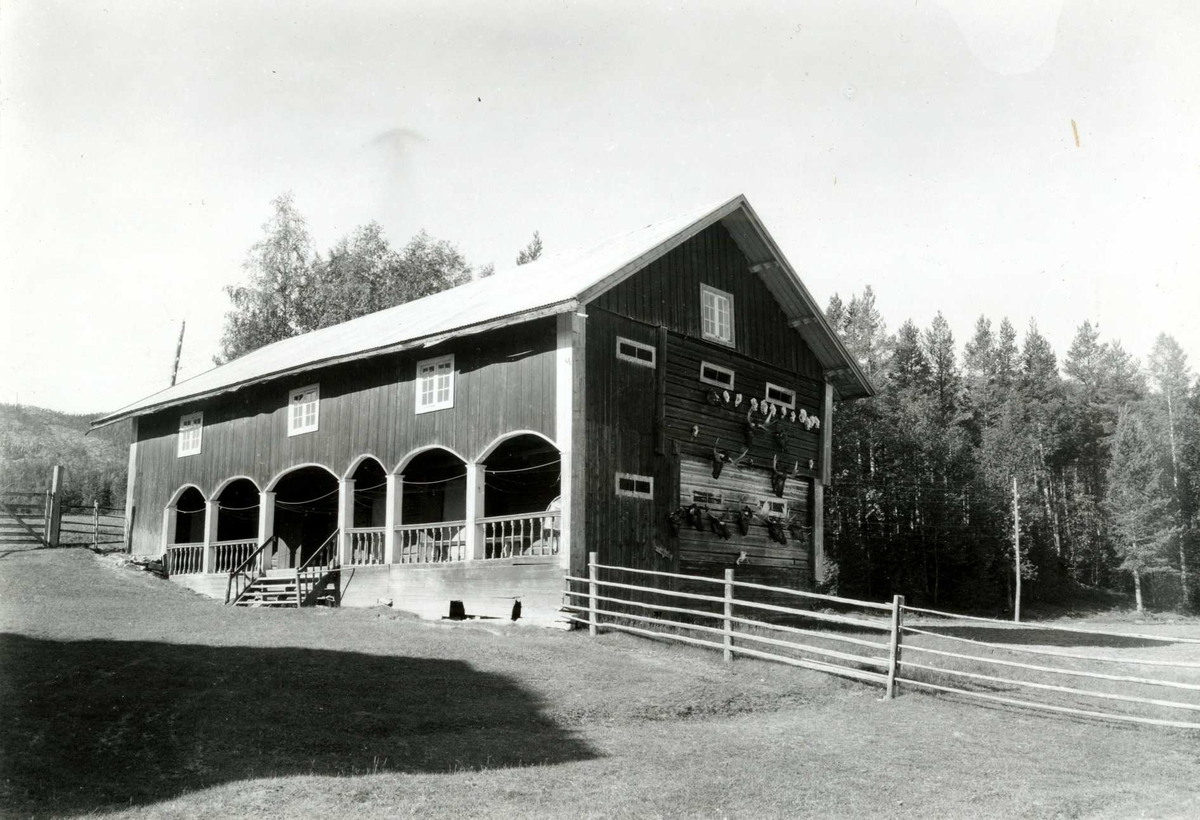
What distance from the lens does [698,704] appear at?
43.1 ft

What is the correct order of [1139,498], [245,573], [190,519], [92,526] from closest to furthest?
[245,573]
[190,519]
[92,526]
[1139,498]

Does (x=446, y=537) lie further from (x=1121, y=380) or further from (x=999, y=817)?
(x=1121, y=380)

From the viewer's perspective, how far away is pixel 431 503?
2741 cm

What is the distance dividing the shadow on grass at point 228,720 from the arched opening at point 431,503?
7.63 metres

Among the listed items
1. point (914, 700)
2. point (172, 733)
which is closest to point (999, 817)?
point (914, 700)

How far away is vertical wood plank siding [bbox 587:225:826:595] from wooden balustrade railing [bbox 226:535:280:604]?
32.4 ft

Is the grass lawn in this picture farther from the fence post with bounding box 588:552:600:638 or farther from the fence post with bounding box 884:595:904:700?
the fence post with bounding box 588:552:600:638

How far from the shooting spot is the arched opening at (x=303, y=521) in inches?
1217

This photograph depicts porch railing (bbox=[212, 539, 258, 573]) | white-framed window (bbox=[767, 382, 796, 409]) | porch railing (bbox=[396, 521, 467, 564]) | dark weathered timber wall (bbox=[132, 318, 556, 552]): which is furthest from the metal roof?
porch railing (bbox=[212, 539, 258, 573])

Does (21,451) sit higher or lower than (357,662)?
higher

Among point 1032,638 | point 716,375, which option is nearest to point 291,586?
point 716,375

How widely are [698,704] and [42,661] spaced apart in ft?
27.8

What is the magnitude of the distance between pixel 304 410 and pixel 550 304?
9.70 m

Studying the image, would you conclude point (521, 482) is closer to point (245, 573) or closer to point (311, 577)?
point (311, 577)
